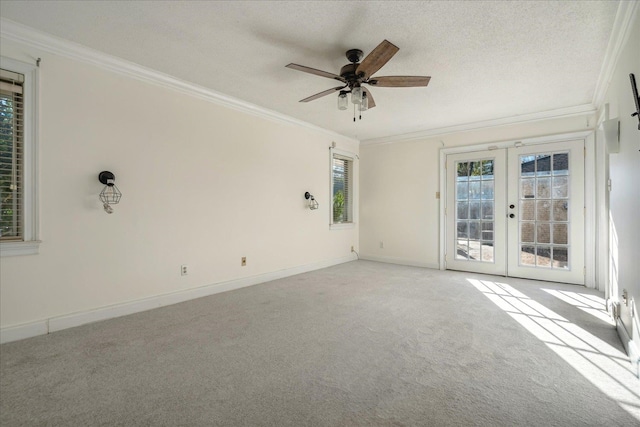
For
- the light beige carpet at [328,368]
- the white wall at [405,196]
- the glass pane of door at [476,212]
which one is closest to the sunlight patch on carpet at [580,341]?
the light beige carpet at [328,368]

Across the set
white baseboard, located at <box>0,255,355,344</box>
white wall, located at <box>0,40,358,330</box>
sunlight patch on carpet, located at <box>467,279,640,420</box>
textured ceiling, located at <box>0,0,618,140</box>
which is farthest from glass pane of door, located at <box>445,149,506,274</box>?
white baseboard, located at <box>0,255,355,344</box>

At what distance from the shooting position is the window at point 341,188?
5.82 m

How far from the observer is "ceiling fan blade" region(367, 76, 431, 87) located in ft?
8.56

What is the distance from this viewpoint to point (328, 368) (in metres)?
2.03

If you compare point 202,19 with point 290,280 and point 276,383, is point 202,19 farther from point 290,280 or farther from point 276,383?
point 290,280

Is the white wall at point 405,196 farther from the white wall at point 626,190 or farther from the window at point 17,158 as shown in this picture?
the window at point 17,158

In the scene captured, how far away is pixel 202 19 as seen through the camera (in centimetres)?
231

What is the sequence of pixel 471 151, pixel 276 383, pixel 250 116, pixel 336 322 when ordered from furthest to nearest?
pixel 471 151 → pixel 250 116 → pixel 336 322 → pixel 276 383

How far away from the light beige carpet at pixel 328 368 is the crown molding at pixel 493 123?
262 centimetres

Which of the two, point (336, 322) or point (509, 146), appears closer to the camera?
point (336, 322)

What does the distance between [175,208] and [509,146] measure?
4835 mm

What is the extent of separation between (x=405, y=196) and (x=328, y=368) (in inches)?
167

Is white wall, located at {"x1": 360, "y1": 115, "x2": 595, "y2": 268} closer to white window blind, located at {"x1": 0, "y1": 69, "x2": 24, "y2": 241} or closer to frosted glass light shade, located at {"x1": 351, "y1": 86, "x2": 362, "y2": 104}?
frosted glass light shade, located at {"x1": 351, "y1": 86, "x2": 362, "y2": 104}

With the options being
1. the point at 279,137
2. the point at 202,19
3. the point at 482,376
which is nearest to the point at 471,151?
the point at 279,137
